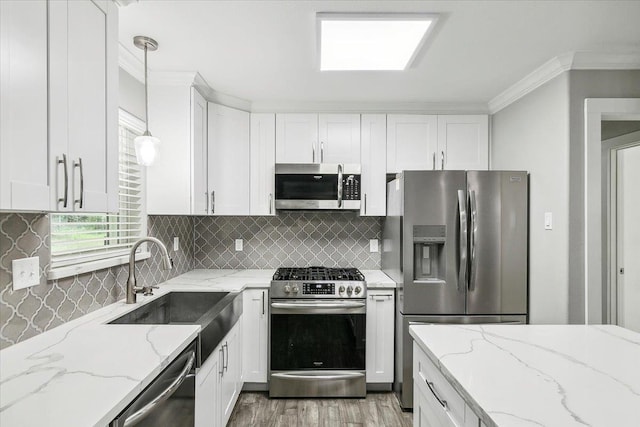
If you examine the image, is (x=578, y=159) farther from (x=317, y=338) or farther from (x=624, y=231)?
(x=317, y=338)

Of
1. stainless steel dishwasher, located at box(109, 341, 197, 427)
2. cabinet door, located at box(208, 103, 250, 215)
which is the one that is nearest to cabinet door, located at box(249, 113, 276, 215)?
cabinet door, located at box(208, 103, 250, 215)

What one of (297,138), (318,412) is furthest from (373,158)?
(318,412)

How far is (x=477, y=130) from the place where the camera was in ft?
9.94

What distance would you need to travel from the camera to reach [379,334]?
268 centimetres

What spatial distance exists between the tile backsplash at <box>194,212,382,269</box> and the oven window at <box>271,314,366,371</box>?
79cm

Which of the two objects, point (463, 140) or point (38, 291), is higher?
point (463, 140)

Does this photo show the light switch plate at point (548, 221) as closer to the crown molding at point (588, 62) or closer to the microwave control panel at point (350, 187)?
the crown molding at point (588, 62)

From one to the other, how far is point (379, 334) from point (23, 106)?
2.50 metres

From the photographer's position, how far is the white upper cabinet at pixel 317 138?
3.00 m

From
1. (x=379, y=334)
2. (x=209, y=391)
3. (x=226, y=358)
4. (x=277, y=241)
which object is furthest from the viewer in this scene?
(x=277, y=241)

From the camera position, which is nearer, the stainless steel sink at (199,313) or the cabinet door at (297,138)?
the stainless steel sink at (199,313)

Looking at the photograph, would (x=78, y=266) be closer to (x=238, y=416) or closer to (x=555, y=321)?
(x=238, y=416)

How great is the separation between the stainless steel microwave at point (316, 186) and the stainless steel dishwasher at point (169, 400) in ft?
5.18

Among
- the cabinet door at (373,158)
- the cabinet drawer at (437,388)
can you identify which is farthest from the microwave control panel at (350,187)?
the cabinet drawer at (437,388)
